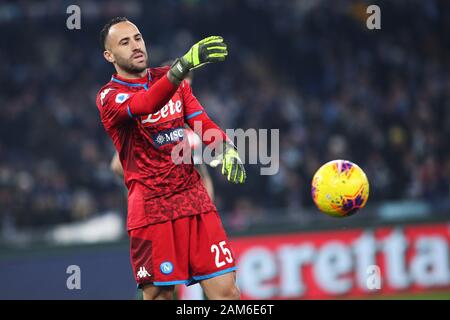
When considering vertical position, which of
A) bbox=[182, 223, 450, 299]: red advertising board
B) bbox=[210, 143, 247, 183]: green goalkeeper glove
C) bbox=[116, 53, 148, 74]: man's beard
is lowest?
bbox=[182, 223, 450, 299]: red advertising board

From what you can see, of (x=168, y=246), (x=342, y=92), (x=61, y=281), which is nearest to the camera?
(x=168, y=246)

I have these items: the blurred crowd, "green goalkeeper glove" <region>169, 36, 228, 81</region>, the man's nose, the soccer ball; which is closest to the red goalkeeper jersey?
the man's nose

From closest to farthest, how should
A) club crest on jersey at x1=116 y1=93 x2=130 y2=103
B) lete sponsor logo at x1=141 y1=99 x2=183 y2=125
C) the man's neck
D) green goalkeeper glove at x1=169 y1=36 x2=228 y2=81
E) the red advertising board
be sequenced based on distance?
green goalkeeper glove at x1=169 y1=36 x2=228 y2=81 < club crest on jersey at x1=116 y1=93 x2=130 y2=103 < lete sponsor logo at x1=141 y1=99 x2=183 y2=125 < the man's neck < the red advertising board

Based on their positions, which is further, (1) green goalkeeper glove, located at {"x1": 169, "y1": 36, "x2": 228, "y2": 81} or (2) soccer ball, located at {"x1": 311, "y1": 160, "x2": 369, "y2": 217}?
(2) soccer ball, located at {"x1": 311, "y1": 160, "x2": 369, "y2": 217}

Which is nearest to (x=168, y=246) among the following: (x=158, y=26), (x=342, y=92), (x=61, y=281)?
(x=61, y=281)

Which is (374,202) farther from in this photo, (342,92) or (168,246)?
(168,246)

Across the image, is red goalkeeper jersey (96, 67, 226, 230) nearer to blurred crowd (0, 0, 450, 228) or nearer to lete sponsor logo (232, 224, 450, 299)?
lete sponsor logo (232, 224, 450, 299)

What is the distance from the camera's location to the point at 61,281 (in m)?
11.2

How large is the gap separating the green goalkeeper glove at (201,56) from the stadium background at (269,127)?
615 cm

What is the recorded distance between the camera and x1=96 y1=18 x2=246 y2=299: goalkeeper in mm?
6070

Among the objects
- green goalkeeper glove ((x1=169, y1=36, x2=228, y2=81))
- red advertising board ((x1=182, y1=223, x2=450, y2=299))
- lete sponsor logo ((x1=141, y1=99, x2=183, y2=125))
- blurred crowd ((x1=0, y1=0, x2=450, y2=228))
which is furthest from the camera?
blurred crowd ((x1=0, y1=0, x2=450, y2=228))

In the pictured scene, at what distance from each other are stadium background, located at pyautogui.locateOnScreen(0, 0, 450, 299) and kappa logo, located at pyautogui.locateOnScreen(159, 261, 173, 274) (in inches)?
214

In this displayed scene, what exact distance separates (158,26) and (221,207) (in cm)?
552

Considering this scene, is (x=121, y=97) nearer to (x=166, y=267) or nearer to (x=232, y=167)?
(x=232, y=167)
